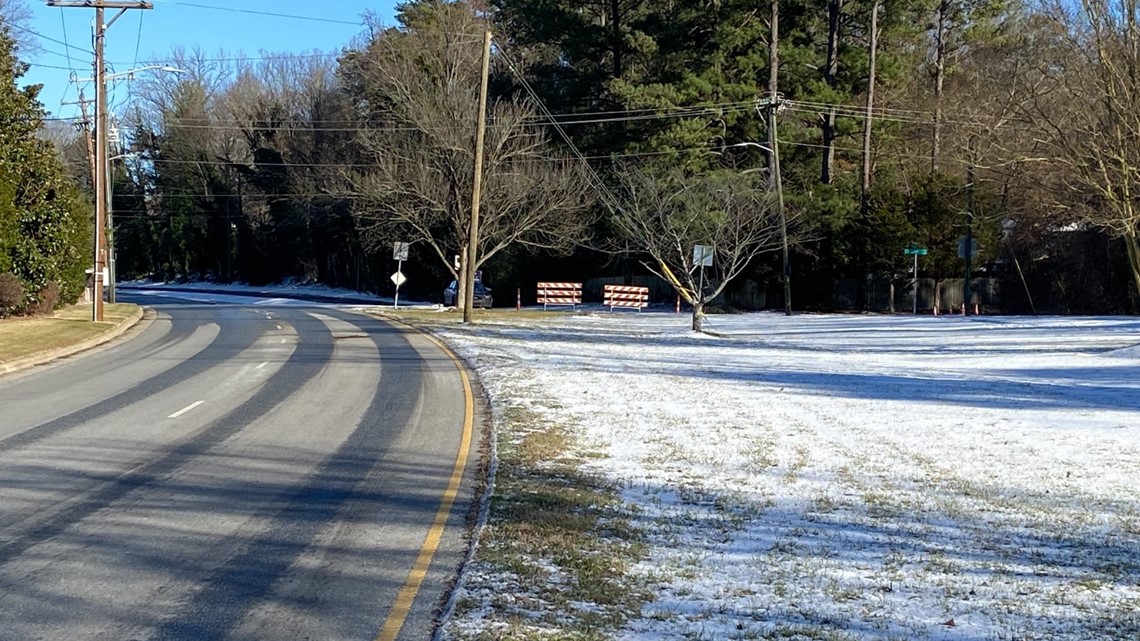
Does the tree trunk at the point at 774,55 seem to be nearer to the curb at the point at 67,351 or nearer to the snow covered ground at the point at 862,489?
the snow covered ground at the point at 862,489

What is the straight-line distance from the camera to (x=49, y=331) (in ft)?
94.0

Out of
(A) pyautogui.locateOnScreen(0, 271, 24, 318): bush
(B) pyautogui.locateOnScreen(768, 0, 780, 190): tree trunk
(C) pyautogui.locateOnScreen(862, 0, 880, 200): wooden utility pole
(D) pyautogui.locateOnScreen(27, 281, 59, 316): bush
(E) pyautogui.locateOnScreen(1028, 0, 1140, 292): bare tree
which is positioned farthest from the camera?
(C) pyautogui.locateOnScreen(862, 0, 880, 200): wooden utility pole

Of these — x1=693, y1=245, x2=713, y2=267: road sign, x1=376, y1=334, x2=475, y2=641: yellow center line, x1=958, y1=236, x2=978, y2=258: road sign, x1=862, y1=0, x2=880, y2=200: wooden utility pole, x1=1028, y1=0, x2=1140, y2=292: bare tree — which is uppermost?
x1=862, y1=0, x2=880, y2=200: wooden utility pole

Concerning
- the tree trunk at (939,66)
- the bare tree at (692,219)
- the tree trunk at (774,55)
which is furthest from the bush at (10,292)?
the tree trunk at (939,66)

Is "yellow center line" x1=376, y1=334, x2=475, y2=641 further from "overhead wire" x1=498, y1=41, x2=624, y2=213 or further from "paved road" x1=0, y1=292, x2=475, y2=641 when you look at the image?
"overhead wire" x1=498, y1=41, x2=624, y2=213

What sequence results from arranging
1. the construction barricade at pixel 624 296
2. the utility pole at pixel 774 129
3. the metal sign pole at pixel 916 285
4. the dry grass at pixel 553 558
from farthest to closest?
1. the construction barricade at pixel 624 296
2. the metal sign pole at pixel 916 285
3. the utility pole at pixel 774 129
4. the dry grass at pixel 553 558

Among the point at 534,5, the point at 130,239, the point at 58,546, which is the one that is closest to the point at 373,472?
the point at 58,546

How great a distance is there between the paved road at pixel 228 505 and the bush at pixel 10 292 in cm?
1594

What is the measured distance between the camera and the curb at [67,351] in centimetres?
2039

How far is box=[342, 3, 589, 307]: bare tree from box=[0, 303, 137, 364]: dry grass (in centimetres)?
1261

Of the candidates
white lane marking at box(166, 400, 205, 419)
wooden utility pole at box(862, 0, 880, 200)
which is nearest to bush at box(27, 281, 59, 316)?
white lane marking at box(166, 400, 205, 419)

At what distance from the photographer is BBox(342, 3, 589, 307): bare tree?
43.3m

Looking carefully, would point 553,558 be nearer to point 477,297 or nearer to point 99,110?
point 99,110

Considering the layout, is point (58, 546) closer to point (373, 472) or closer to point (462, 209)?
point (373, 472)
